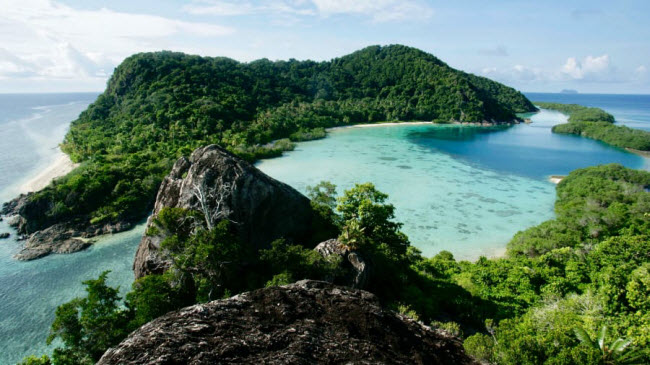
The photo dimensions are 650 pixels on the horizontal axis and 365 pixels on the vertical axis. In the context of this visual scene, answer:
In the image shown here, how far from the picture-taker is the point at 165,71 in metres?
97.2

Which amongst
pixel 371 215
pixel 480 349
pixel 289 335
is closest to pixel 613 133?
pixel 371 215

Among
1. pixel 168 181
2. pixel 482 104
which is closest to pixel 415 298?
pixel 168 181

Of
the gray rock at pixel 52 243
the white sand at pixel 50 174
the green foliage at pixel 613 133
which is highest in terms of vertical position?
the green foliage at pixel 613 133

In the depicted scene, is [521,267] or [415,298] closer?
[415,298]

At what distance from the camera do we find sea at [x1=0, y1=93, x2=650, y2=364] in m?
24.3

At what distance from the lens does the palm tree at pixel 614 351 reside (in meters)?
11.6

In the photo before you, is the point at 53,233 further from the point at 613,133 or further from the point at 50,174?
the point at 613,133

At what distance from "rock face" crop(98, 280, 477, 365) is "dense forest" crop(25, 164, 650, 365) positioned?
2.45m

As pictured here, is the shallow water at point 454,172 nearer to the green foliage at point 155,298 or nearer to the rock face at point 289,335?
the rock face at point 289,335

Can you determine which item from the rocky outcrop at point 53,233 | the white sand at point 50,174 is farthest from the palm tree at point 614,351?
the white sand at point 50,174

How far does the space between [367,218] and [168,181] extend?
44.5 ft

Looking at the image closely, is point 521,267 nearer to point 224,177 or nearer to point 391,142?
point 224,177

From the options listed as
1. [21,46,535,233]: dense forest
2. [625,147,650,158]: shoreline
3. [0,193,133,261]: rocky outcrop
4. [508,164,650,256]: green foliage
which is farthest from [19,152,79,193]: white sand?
[625,147,650,158]: shoreline

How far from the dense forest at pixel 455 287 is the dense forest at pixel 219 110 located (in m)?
21.6
